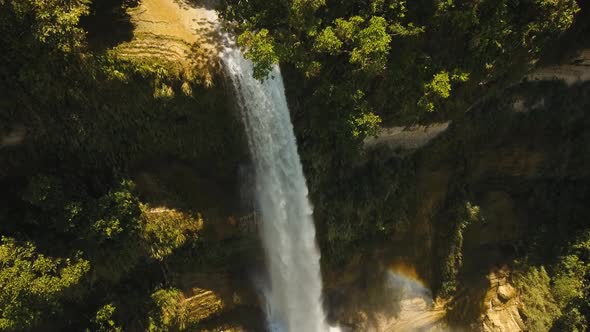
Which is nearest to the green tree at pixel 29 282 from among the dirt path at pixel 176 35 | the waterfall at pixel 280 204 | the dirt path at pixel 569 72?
the dirt path at pixel 176 35

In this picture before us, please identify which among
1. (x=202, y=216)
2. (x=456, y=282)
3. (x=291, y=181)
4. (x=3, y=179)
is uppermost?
(x=3, y=179)

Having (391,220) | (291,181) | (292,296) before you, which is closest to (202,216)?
(291,181)

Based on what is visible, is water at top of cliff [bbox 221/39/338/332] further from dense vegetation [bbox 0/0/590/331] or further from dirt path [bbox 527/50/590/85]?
dirt path [bbox 527/50/590/85]

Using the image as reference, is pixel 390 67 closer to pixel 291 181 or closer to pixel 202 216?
pixel 291 181

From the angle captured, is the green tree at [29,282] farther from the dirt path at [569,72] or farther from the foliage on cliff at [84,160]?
the dirt path at [569,72]

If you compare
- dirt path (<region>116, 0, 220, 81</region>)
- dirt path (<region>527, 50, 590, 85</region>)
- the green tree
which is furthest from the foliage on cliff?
dirt path (<region>527, 50, 590, 85</region>)

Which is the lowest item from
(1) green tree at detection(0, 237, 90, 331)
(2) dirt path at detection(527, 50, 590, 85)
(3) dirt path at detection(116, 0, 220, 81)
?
(1) green tree at detection(0, 237, 90, 331)
